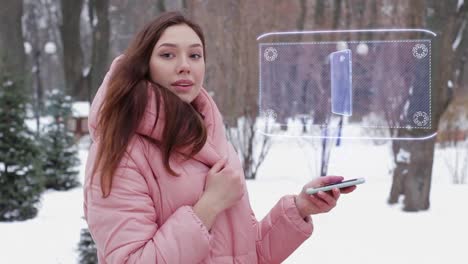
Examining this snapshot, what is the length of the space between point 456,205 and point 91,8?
257 cm

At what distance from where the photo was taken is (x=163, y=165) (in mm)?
939

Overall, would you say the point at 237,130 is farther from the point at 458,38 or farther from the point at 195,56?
the point at 195,56

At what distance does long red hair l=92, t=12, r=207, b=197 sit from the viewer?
3.00 ft

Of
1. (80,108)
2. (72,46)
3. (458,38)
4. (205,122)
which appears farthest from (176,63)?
(80,108)

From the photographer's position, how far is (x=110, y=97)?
0.94 meters

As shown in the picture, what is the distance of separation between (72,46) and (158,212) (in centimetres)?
359

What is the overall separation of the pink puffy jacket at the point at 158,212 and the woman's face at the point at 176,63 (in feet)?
0.19

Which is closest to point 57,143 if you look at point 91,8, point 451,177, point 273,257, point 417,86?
point 91,8

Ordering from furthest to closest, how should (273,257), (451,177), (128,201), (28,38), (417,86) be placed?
(28,38) < (451,177) < (417,86) < (273,257) < (128,201)

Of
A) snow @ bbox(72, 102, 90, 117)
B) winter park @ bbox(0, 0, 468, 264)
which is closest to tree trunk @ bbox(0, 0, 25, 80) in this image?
winter park @ bbox(0, 0, 468, 264)

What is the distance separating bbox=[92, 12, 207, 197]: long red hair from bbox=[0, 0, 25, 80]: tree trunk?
3448 millimetres

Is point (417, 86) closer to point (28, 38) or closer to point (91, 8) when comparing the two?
point (91, 8)

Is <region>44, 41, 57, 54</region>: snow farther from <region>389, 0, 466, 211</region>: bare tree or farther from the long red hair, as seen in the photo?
the long red hair

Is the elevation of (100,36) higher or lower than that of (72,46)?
higher
